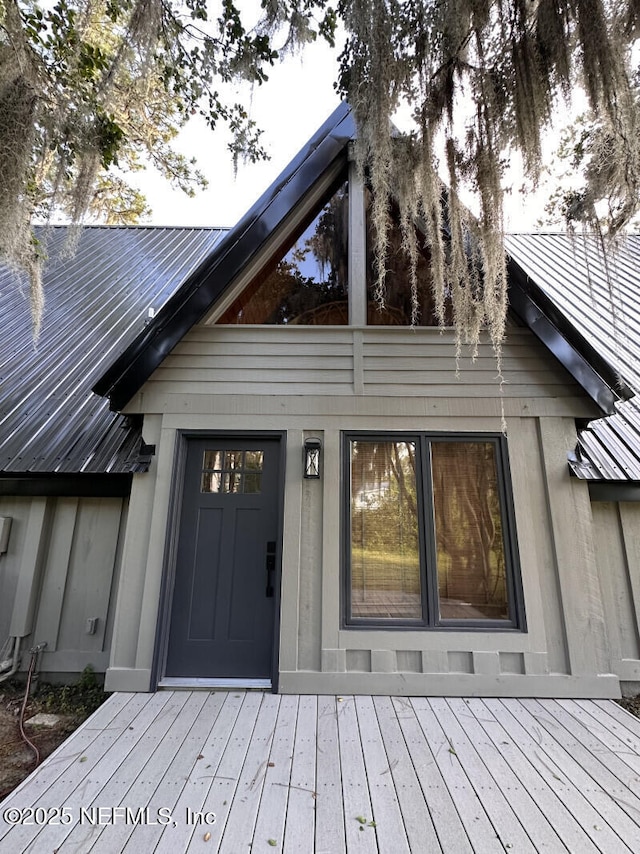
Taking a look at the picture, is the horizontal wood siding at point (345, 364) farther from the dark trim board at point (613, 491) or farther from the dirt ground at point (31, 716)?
the dirt ground at point (31, 716)

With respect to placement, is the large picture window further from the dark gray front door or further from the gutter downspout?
the gutter downspout

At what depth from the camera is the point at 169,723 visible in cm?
254

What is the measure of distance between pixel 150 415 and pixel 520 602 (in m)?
3.54

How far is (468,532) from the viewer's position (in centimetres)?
329

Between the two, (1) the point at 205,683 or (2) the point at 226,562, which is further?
(2) the point at 226,562

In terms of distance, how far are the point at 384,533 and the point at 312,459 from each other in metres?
0.90

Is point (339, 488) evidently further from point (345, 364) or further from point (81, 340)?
point (81, 340)

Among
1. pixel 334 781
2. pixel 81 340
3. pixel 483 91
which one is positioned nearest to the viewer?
pixel 334 781

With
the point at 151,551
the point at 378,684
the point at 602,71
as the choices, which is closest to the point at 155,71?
the point at 602,71

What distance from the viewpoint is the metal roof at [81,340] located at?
12.1 feet

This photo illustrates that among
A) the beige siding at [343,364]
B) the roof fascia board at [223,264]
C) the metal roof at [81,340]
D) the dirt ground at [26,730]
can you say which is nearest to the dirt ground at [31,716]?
the dirt ground at [26,730]

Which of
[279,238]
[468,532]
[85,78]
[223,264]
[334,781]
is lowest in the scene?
[334,781]

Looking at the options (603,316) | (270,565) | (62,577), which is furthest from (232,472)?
(603,316)

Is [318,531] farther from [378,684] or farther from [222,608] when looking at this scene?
[378,684]
